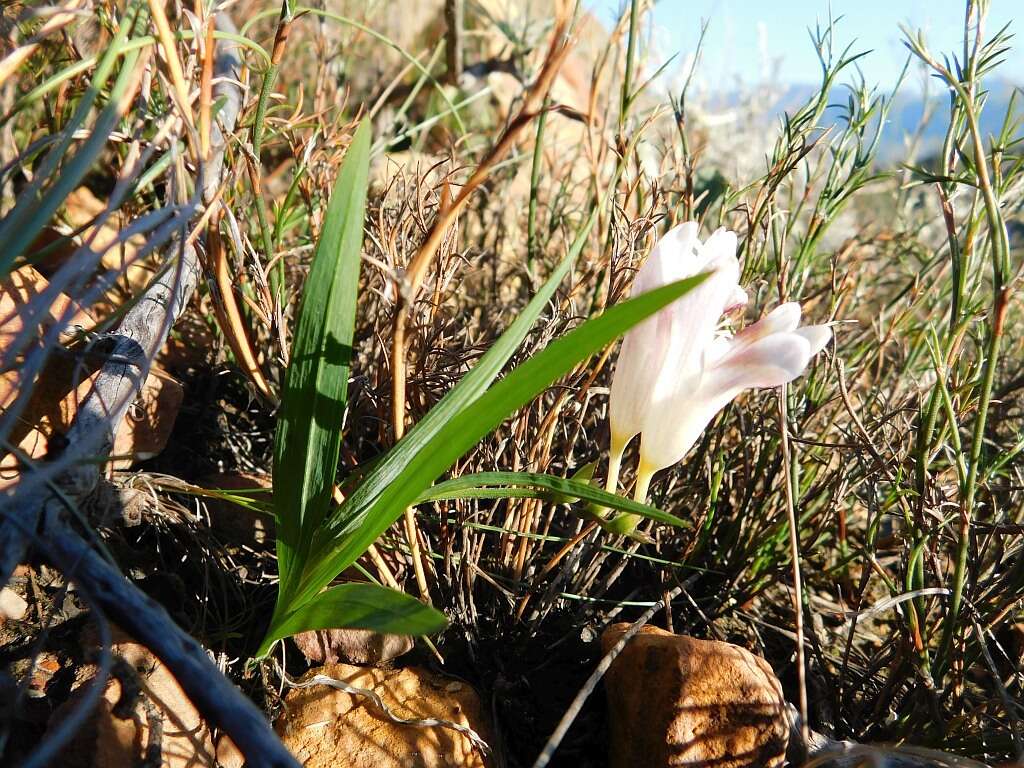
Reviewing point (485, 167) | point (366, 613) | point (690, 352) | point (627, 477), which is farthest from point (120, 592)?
point (627, 477)

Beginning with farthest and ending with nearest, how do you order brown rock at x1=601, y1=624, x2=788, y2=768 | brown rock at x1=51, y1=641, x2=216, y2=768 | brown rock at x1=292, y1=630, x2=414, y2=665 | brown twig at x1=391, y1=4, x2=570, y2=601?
1. brown rock at x1=292, y1=630, x2=414, y2=665
2. brown rock at x1=601, y1=624, x2=788, y2=768
3. brown rock at x1=51, y1=641, x2=216, y2=768
4. brown twig at x1=391, y1=4, x2=570, y2=601

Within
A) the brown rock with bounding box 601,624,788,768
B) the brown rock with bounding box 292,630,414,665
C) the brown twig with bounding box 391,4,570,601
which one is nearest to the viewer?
the brown twig with bounding box 391,4,570,601

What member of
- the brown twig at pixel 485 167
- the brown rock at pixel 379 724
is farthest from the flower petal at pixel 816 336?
the brown rock at pixel 379 724

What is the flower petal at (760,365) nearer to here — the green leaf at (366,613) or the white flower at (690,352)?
the white flower at (690,352)

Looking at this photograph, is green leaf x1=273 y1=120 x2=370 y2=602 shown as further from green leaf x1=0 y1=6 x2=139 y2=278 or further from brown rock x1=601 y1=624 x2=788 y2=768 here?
brown rock x1=601 y1=624 x2=788 y2=768

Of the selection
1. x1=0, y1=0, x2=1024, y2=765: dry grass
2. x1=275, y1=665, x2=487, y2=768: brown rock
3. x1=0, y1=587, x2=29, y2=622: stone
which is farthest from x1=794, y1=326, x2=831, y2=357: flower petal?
x1=0, y1=587, x2=29, y2=622: stone

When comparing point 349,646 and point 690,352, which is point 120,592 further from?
point 690,352
